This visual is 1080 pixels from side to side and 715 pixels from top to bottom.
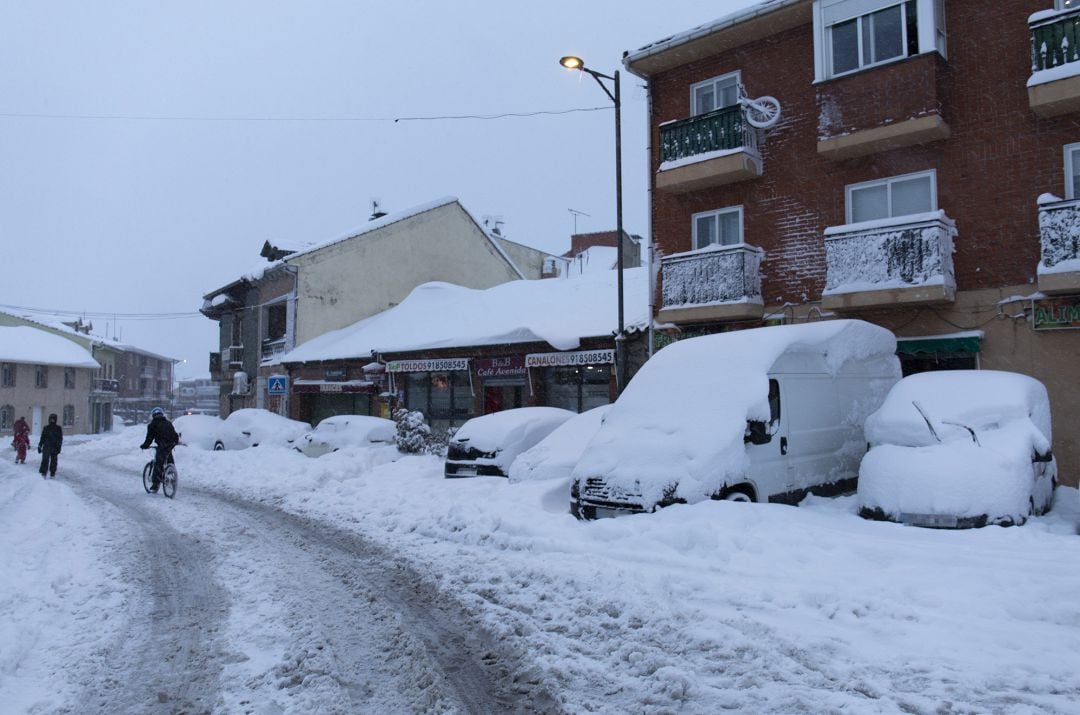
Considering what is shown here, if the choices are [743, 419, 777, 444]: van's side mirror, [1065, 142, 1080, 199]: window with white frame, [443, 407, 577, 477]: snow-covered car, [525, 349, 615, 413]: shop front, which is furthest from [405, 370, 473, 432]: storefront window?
[1065, 142, 1080, 199]: window with white frame

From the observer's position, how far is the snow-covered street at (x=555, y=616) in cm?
401

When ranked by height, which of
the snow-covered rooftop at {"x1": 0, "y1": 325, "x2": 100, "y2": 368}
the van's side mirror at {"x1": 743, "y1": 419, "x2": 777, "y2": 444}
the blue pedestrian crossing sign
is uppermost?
the snow-covered rooftop at {"x1": 0, "y1": 325, "x2": 100, "y2": 368}

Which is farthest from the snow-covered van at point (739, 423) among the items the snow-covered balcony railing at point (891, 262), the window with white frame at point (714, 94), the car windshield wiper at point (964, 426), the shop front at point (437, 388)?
the shop front at point (437, 388)

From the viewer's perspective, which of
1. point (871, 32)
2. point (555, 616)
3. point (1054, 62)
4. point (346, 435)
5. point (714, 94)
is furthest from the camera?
point (346, 435)


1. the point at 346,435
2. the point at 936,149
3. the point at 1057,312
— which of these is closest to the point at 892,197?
the point at 936,149

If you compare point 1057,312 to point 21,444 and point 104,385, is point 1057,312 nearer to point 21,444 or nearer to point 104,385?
point 21,444

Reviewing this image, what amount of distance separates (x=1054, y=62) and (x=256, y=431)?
21154 millimetres

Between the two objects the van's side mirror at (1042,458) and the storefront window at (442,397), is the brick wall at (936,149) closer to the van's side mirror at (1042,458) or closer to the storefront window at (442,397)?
the van's side mirror at (1042,458)

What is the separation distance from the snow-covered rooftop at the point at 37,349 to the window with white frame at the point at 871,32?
159 ft

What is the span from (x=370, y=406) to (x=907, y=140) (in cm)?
1806

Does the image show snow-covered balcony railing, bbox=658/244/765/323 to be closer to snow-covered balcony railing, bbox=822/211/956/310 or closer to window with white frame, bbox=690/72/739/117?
snow-covered balcony railing, bbox=822/211/956/310

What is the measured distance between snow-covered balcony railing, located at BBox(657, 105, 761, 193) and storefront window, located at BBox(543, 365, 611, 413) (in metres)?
4.94

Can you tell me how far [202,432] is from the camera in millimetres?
23047

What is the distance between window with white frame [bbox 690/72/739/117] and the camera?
15.7m
